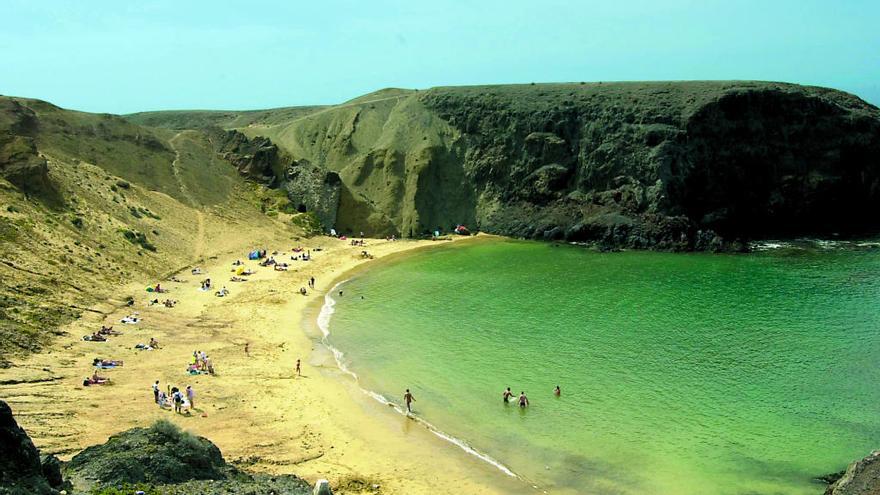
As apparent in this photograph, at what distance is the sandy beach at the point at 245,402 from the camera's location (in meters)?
23.7

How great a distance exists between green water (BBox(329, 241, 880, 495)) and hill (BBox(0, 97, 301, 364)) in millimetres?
14913

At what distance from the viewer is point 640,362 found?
33969mm

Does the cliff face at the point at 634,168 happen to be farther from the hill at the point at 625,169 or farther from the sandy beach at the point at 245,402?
the sandy beach at the point at 245,402

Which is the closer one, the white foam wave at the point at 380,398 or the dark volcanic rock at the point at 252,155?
the white foam wave at the point at 380,398

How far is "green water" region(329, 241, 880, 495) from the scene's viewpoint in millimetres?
24719

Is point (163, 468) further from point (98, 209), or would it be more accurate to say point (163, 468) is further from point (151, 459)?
point (98, 209)

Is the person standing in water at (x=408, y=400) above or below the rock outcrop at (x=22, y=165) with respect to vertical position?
below

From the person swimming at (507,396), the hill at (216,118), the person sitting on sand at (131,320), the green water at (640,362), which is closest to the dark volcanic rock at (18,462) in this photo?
the green water at (640,362)

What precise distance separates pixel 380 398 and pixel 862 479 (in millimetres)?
18615

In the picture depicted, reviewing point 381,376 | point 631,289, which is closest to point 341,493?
point 381,376

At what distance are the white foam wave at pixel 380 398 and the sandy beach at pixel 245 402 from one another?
269 millimetres

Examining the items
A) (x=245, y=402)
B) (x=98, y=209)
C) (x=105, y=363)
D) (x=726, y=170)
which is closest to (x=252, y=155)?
(x=98, y=209)

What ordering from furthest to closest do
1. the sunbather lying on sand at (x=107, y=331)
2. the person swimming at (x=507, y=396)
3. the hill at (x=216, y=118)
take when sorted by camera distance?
the hill at (x=216, y=118) < the sunbather lying on sand at (x=107, y=331) < the person swimming at (x=507, y=396)

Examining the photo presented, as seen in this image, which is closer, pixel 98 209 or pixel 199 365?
pixel 199 365
